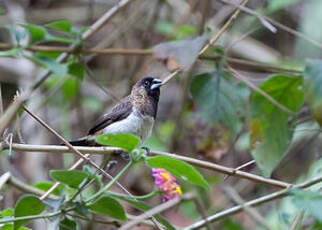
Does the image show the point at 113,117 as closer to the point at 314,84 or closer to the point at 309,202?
the point at 314,84

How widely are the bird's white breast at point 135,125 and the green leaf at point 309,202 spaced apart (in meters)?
2.16

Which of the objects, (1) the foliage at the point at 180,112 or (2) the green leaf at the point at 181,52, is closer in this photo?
(1) the foliage at the point at 180,112

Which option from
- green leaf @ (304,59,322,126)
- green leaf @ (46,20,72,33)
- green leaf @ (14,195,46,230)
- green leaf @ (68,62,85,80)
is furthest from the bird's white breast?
green leaf @ (14,195,46,230)

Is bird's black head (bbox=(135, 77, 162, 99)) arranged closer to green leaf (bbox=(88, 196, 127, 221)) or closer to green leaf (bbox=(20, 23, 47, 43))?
green leaf (bbox=(20, 23, 47, 43))

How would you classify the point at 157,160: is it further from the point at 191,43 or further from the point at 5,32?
the point at 5,32

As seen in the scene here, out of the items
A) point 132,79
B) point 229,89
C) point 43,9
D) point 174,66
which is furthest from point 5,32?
point 229,89

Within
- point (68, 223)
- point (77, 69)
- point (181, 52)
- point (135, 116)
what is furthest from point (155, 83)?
point (68, 223)

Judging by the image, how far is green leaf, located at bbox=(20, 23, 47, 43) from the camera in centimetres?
226

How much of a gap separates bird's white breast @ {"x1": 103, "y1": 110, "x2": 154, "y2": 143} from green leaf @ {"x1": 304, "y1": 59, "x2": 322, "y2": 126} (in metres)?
1.78

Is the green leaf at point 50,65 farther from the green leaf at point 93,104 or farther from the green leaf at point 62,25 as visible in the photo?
the green leaf at point 93,104

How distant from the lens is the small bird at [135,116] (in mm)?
3803

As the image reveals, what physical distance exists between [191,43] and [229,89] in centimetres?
47

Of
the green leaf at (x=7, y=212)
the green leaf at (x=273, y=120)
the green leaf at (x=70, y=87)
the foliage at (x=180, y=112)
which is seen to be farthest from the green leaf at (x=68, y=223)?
the green leaf at (x=70, y=87)

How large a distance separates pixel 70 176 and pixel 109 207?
0.18 m
